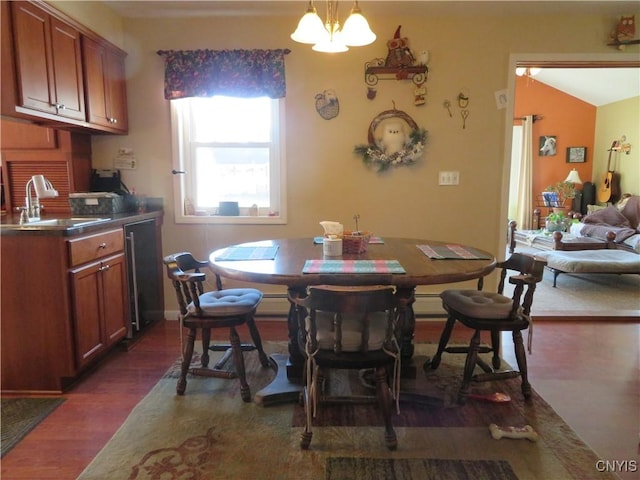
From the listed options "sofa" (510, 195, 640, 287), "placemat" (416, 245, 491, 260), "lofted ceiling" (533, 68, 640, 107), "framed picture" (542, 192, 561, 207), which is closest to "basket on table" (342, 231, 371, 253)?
"placemat" (416, 245, 491, 260)

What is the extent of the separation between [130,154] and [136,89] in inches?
20.5

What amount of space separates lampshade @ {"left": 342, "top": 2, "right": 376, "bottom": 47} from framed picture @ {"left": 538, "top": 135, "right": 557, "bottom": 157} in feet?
25.2

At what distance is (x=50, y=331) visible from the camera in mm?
2328

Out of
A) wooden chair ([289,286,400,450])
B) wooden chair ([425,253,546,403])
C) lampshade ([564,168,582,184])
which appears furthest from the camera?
lampshade ([564,168,582,184])

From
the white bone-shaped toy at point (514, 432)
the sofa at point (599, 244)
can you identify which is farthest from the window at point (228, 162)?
the sofa at point (599, 244)

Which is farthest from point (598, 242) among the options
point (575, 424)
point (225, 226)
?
point (225, 226)

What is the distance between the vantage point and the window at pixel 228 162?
3.55m

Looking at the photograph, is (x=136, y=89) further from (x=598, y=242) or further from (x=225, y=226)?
(x=598, y=242)

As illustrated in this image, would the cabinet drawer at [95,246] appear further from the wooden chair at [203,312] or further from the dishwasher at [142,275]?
the wooden chair at [203,312]

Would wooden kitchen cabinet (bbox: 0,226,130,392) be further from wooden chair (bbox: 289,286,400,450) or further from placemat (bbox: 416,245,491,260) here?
placemat (bbox: 416,245,491,260)

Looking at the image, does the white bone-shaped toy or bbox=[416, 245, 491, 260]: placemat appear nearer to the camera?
the white bone-shaped toy

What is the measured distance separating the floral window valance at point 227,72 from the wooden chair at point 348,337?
200cm

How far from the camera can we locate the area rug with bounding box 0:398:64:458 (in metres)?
1.96

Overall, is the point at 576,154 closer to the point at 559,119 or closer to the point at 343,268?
the point at 559,119
